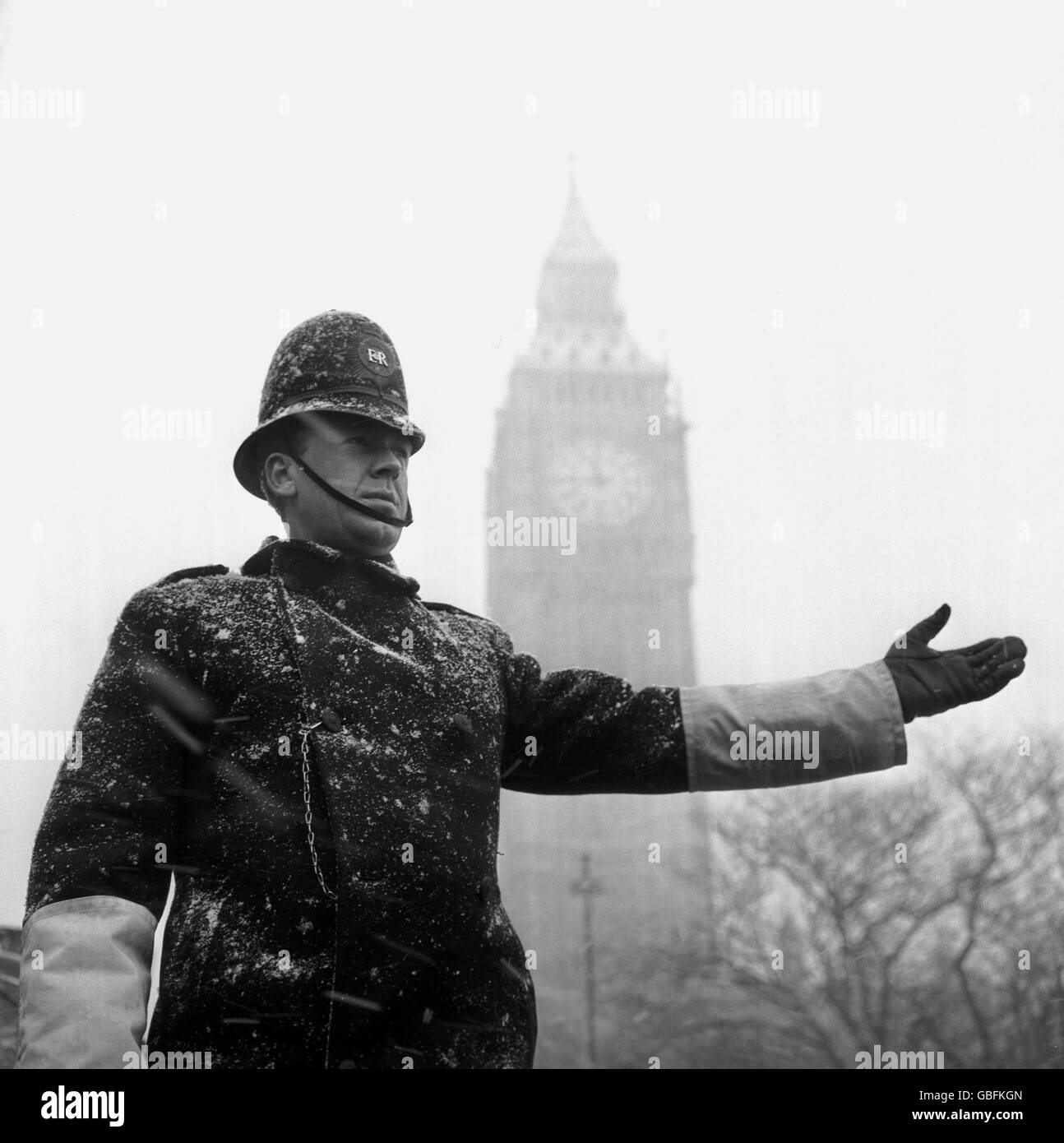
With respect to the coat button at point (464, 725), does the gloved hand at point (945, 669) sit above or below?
above

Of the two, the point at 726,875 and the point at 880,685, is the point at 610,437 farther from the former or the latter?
the point at 880,685

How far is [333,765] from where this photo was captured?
2.38 meters

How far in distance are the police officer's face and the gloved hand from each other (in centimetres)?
97

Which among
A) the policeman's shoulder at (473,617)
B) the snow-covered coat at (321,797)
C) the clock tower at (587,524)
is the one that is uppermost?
the clock tower at (587,524)

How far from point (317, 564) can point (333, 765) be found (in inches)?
17.1

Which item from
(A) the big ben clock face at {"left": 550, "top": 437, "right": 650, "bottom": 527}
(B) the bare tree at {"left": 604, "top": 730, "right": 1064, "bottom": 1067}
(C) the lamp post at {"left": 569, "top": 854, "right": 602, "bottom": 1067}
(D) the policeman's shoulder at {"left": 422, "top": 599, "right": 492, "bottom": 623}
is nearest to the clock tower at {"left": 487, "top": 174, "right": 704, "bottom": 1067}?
(A) the big ben clock face at {"left": 550, "top": 437, "right": 650, "bottom": 527}

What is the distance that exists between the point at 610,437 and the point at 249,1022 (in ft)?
158

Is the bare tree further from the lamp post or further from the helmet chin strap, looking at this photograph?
the helmet chin strap

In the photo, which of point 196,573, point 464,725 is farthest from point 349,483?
point 464,725

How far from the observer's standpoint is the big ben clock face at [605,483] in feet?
162

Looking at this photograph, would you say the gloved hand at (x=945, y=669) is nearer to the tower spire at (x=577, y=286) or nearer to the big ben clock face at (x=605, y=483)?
the big ben clock face at (x=605, y=483)

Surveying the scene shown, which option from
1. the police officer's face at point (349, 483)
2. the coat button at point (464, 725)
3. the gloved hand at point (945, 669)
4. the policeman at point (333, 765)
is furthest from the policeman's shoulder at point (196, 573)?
the gloved hand at point (945, 669)

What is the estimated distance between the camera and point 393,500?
2713mm
